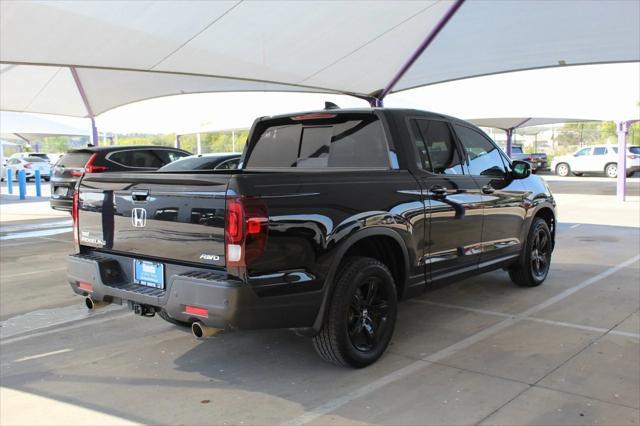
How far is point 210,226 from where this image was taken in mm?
3531

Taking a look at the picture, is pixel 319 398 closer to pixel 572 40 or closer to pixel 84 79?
pixel 572 40

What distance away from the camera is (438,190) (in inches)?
191

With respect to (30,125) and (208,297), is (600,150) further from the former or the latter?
(30,125)

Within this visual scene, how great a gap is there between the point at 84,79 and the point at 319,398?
1753 cm

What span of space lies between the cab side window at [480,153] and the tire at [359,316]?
1.81m

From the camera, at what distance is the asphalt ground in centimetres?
358

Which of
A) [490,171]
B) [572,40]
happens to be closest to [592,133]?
[572,40]

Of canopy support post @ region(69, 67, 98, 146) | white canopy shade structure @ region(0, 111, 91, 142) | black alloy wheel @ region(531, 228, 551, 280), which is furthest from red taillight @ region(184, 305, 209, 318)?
white canopy shade structure @ region(0, 111, 91, 142)

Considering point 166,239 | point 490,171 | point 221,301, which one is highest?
point 490,171

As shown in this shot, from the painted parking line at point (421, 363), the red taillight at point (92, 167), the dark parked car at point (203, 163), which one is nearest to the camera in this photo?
the painted parking line at point (421, 363)

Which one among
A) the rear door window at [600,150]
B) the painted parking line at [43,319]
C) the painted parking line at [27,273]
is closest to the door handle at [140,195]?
the painted parking line at [43,319]

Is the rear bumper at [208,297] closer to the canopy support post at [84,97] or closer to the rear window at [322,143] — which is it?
the rear window at [322,143]

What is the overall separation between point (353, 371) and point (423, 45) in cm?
1025

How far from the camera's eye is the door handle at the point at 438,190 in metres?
4.82
